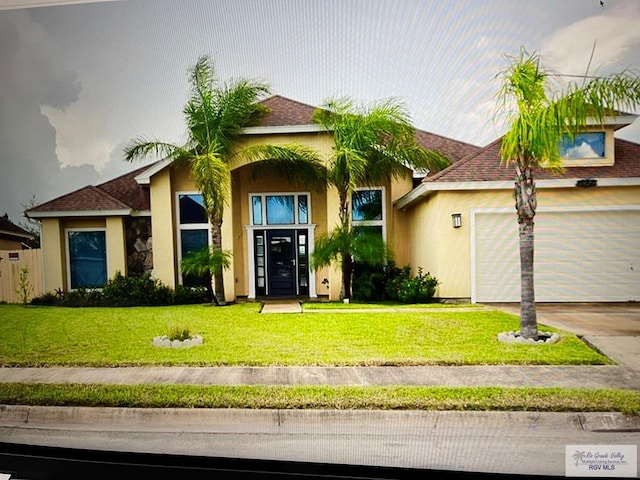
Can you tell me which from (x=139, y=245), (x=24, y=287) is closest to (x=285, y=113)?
(x=139, y=245)

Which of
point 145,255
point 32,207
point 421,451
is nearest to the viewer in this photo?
point 421,451

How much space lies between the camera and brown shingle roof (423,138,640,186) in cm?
154

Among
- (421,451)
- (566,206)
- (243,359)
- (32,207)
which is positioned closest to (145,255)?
(32,207)

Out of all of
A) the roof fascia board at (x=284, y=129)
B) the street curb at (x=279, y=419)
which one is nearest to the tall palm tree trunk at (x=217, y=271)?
the roof fascia board at (x=284, y=129)

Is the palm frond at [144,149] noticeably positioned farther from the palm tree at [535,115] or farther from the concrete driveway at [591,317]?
the concrete driveway at [591,317]

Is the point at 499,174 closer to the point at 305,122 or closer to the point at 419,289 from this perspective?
the point at 419,289

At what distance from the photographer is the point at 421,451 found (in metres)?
1.52

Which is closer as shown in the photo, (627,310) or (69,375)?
(627,310)

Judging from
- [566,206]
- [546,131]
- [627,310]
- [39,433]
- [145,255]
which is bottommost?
[39,433]

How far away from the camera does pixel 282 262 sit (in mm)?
2658

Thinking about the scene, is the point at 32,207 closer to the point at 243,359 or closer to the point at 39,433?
the point at 39,433

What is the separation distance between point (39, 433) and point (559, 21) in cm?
289

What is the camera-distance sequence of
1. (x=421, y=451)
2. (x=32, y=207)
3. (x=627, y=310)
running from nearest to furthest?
(x=421, y=451), (x=627, y=310), (x=32, y=207)

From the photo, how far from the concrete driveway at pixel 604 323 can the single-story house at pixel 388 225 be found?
0.17 ft
